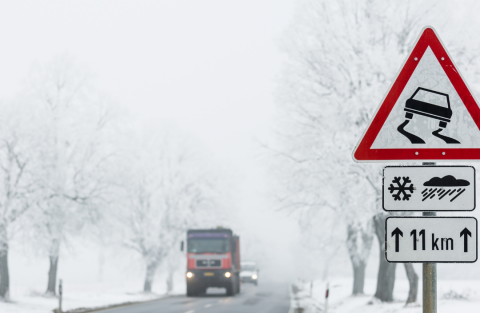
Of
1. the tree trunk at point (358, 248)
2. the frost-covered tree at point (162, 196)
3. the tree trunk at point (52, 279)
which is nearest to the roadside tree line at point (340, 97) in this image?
the tree trunk at point (358, 248)

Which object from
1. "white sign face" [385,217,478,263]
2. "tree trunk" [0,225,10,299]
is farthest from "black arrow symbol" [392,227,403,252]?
"tree trunk" [0,225,10,299]

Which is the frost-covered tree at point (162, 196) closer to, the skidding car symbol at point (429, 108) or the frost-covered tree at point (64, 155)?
the frost-covered tree at point (64, 155)

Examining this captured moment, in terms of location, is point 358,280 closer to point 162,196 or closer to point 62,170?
point 62,170

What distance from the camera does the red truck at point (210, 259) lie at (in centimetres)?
3064

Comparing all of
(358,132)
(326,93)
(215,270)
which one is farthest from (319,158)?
(215,270)

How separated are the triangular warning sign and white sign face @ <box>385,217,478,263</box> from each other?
361 mm

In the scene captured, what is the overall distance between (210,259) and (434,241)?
28.1m

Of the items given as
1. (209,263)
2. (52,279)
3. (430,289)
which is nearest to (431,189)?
(430,289)

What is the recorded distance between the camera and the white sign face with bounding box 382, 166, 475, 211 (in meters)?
3.32

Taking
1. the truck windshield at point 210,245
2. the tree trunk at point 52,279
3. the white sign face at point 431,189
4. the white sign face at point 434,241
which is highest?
the white sign face at point 431,189

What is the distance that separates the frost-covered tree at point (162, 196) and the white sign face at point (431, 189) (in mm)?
34549

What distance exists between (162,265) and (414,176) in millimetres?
39073

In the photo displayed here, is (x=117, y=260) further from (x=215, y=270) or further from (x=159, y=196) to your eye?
(x=215, y=270)

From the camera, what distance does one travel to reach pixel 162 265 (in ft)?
135
